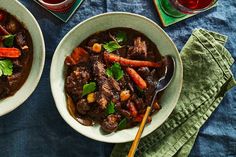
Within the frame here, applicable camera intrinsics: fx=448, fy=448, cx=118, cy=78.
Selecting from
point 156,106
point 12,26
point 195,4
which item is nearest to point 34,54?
point 12,26

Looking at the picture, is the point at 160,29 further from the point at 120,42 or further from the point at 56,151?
the point at 56,151

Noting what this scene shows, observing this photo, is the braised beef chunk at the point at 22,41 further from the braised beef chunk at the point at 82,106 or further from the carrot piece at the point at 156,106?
the carrot piece at the point at 156,106

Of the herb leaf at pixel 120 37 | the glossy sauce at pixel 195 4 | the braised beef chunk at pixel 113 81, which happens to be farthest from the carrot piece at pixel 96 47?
the glossy sauce at pixel 195 4

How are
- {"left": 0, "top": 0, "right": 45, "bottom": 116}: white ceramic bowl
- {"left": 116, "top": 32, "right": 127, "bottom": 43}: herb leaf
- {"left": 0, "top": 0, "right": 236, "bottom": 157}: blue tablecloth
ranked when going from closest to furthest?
{"left": 0, "top": 0, "right": 45, "bottom": 116}: white ceramic bowl, {"left": 116, "top": 32, "right": 127, "bottom": 43}: herb leaf, {"left": 0, "top": 0, "right": 236, "bottom": 157}: blue tablecloth

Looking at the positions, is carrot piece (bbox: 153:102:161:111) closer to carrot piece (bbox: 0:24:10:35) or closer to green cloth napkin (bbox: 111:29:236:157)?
green cloth napkin (bbox: 111:29:236:157)

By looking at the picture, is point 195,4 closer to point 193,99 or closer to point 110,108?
point 193,99

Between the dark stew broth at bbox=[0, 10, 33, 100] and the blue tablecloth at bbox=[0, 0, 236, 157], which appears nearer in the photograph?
the dark stew broth at bbox=[0, 10, 33, 100]

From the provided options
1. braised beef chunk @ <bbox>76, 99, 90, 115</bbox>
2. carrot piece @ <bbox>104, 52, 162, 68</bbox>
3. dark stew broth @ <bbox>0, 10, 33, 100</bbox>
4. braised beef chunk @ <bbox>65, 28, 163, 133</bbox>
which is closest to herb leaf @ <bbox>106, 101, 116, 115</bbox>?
braised beef chunk @ <bbox>65, 28, 163, 133</bbox>
